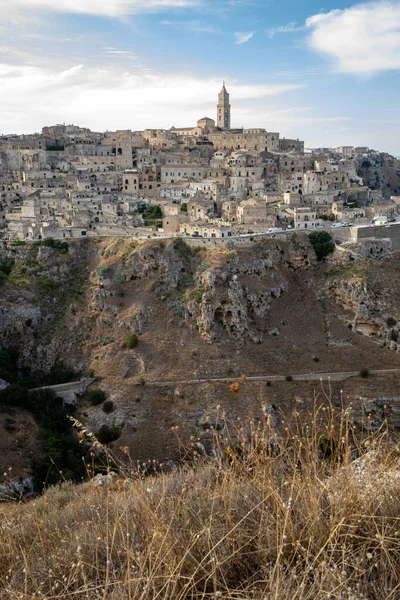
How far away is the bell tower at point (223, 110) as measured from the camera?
67.3 meters

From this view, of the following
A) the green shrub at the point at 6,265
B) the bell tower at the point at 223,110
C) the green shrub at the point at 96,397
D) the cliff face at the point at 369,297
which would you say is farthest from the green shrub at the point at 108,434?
the bell tower at the point at 223,110

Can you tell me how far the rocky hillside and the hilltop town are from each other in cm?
331

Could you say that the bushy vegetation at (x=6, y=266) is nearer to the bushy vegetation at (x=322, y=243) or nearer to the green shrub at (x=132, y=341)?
the green shrub at (x=132, y=341)

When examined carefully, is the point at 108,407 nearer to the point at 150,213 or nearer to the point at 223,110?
the point at 150,213

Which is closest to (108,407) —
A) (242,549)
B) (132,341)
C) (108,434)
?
(108,434)

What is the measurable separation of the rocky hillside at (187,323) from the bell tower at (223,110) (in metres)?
38.4

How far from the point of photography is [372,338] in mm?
28781

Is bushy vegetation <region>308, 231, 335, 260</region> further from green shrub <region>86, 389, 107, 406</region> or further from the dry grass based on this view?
the dry grass

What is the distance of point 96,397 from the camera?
1024 inches

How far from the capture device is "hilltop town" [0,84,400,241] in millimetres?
37094

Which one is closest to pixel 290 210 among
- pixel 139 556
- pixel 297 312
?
pixel 297 312

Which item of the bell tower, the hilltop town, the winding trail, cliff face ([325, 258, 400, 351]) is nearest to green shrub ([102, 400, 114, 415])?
the winding trail

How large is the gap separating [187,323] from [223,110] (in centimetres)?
4623

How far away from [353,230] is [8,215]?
2562cm
